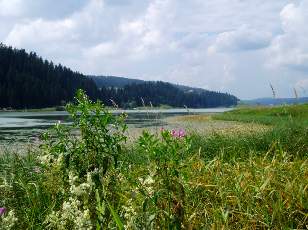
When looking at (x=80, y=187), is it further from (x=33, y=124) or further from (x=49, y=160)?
(x=33, y=124)

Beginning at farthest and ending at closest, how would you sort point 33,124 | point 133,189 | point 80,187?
point 33,124, point 133,189, point 80,187

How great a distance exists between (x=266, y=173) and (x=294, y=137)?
5939mm

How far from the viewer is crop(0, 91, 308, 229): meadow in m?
4.77

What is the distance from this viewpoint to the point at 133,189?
18.4 feet

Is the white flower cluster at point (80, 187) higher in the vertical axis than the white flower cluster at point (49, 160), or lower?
lower

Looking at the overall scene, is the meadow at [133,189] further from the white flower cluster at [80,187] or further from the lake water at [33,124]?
the lake water at [33,124]

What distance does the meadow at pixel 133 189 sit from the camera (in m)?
4.77

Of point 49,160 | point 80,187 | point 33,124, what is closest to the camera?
point 80,187

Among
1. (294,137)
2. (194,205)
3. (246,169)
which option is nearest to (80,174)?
(194,205)

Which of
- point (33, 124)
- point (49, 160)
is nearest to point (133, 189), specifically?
point (49, 160)

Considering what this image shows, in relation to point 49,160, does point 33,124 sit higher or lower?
lower

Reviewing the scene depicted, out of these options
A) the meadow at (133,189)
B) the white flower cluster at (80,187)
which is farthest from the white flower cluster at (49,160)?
the white flower cluster at (80,187)

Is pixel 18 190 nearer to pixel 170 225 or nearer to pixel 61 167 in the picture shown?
pixel 61 167

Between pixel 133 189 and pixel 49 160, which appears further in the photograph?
pixel 49 160
